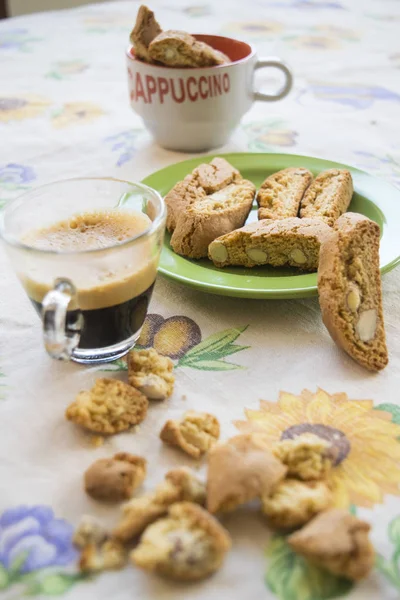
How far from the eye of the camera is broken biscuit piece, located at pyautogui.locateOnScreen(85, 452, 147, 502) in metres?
0.70

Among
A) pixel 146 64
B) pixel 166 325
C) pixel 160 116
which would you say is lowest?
pixel 166 325

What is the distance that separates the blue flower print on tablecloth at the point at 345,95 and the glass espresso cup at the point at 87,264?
0.99 m

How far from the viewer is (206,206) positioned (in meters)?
1.14

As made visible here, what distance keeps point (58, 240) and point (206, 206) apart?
30 cm

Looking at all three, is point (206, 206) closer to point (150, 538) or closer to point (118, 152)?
point (118, 152)


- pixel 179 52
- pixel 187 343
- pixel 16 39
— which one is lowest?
pixel 187 343

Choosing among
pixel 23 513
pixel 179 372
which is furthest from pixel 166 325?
pixel 23 513

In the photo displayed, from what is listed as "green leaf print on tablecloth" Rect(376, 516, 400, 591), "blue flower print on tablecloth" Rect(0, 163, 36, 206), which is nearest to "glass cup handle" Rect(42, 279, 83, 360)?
"green leaf print on tablecloth" Rect(376, 516, 400, 591)

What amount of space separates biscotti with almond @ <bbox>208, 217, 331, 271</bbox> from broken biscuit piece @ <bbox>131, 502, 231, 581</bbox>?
0.51 metres

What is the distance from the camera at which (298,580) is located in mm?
618

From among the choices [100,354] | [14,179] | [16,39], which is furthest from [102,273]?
[16,39]

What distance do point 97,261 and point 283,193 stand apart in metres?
0.51

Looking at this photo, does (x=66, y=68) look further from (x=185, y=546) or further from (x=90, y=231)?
(x=185, y=546)

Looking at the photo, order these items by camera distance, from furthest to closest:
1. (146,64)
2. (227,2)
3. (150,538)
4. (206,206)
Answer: (227,2), (146,64), (206,206), (150,538)
